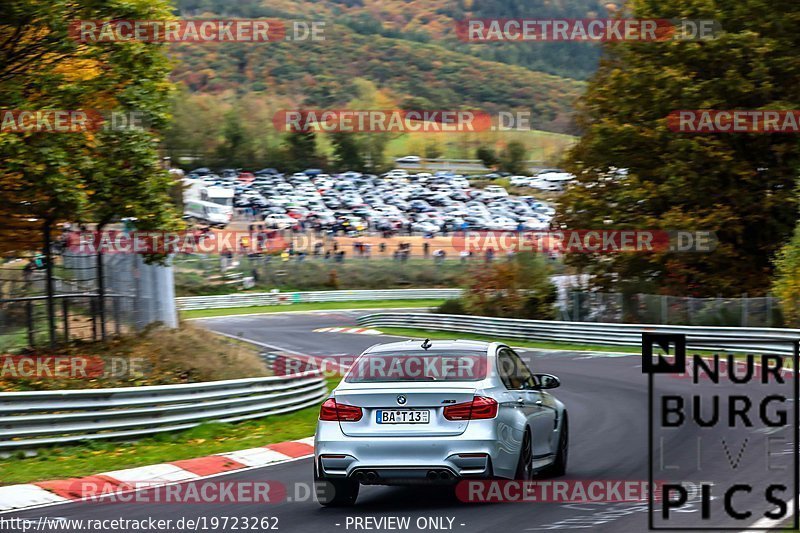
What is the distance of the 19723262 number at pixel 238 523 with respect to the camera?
355 inches

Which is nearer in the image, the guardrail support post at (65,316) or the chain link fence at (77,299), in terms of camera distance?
the chain link fence at (77,299)

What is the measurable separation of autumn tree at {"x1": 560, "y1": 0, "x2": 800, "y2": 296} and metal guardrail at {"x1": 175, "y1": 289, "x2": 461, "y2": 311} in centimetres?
3044

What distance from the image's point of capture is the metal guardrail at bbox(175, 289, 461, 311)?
215ft

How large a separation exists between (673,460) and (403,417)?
4.41m

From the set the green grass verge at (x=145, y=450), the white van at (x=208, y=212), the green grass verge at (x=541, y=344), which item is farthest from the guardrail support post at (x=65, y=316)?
the white van at (x=208, y=212)

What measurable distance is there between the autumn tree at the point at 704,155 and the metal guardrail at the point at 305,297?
99.9 ft

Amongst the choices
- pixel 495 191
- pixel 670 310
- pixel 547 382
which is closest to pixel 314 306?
pixel 670 310

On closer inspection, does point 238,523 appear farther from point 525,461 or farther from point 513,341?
point 513,341

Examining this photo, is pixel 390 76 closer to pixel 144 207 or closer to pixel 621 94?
pixel 621 94

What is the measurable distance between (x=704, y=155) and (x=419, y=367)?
2731cm

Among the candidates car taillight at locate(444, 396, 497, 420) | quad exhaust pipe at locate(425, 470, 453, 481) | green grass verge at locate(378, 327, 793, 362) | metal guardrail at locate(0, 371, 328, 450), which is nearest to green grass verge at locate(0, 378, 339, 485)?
metal guardrail at locate(0, 371, 328, 450)

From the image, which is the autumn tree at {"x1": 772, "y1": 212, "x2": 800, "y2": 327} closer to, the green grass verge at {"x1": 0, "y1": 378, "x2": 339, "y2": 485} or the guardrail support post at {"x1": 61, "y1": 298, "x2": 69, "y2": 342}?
the green grass verge at {"x1": 0, "y1": 378, "x2": 339, "y2": 485}

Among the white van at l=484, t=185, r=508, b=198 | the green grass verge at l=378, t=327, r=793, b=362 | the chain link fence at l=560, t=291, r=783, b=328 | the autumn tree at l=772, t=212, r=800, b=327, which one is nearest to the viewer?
the autumn tree at l=772, t=212, r=800, b=327

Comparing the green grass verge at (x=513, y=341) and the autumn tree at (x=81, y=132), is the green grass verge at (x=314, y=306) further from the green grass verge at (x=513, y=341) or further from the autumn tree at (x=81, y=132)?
the autumn tree at (x=81, y=132)
